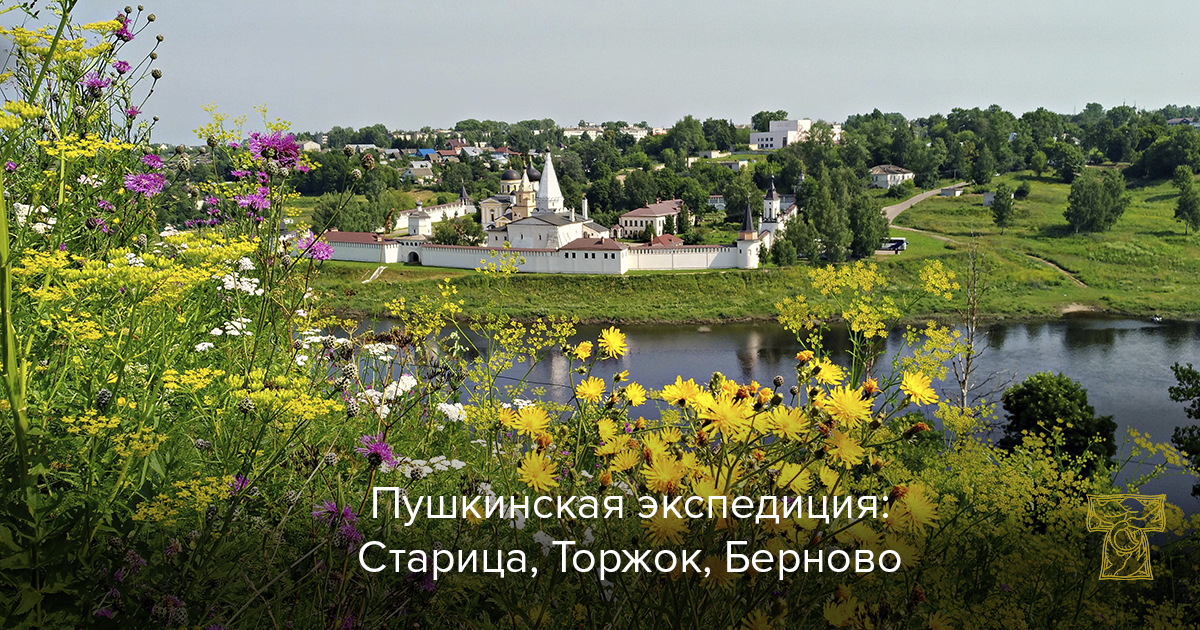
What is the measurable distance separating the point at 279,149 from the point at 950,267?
2190 cm

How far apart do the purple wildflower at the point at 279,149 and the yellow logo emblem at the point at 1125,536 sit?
7.30 ft

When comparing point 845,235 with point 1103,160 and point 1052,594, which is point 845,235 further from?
point 1103,160

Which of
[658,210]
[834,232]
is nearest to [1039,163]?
[658,210]

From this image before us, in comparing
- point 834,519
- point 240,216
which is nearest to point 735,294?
point 240,216

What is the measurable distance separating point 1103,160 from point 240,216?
A: 5546cm

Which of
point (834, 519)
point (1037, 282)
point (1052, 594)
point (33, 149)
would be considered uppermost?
point (33, 149)

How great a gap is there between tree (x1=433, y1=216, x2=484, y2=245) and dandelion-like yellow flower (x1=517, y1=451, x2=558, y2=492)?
2775 cm

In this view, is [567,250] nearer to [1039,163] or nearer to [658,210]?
[658,210]

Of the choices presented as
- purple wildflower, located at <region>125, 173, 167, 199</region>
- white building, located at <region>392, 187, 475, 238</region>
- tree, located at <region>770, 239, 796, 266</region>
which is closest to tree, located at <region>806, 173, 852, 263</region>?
tree, located at <region>770, 239, 796, 266</region>

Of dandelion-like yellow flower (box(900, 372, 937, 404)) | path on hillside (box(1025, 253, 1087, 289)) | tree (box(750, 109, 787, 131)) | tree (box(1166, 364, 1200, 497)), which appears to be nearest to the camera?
dandelion-like yellow flower (box(900, 372, 937, 404))

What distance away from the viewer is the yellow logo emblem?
175 cm

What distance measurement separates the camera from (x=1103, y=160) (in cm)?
4716

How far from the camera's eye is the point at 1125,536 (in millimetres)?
1844

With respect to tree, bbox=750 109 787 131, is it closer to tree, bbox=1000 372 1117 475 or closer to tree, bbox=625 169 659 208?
tree, bbox=625 169 659 208
